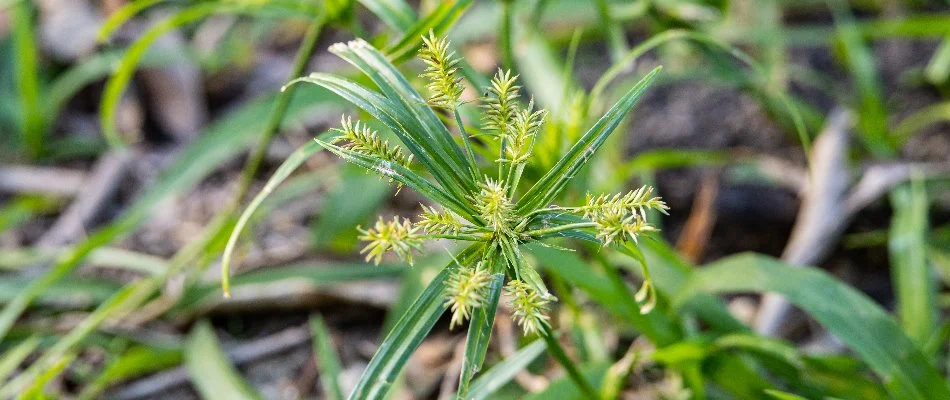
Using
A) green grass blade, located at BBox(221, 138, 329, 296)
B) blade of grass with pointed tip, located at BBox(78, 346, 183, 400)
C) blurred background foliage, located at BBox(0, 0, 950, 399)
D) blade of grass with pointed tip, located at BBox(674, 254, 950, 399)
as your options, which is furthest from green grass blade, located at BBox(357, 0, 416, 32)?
blade of grass with pointed tip, located at BBox(78, 346, 183, 400)

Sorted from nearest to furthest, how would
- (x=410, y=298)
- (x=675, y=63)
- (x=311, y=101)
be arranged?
(x=410, y=298) → (x=311, y=101) → (x=675, y=63)

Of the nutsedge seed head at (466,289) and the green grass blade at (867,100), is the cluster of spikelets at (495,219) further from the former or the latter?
the green grass blade at (867,100)

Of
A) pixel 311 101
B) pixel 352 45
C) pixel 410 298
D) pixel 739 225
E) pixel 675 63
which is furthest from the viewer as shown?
pixel 675 63

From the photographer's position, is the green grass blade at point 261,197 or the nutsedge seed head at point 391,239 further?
the green grass blade at point 261,197

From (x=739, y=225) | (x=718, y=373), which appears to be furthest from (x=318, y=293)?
(x=739, y=225)

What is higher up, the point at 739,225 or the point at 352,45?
the point at 739,225

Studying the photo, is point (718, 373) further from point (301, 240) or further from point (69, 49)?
point (69, 49)

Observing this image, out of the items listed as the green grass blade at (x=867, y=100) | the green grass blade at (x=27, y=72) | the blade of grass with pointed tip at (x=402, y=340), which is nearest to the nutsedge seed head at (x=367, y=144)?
the blade of grass with pointed tip at (x=402, y=340)
